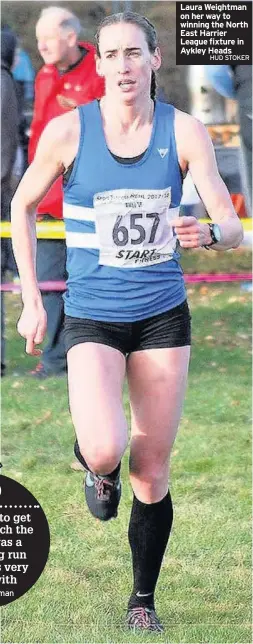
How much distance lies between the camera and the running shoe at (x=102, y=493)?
4168mm

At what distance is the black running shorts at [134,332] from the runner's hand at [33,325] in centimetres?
12

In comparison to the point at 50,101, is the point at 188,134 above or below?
above

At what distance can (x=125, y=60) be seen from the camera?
404cm

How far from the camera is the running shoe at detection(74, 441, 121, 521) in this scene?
13.7 ft

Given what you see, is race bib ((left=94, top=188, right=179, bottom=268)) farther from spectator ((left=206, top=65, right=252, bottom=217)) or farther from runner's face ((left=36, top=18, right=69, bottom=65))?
spectator ((left=206, top=65, right=252, bottom=217))

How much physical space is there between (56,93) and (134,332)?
14.8ft

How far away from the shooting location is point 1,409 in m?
7.76

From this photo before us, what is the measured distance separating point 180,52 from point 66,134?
62.5 inches

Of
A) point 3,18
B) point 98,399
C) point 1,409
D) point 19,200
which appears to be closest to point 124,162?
point 19,200

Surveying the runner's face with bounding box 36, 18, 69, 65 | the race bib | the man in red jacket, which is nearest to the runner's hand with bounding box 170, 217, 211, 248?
the race bib

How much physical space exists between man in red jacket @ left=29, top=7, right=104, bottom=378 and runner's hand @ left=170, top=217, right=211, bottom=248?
176 inches

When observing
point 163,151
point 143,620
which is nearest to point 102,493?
point 143,620

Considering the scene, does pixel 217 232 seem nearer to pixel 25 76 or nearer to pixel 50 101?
pixel 50 101

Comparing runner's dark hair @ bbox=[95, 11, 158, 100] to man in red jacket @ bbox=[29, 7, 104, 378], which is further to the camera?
man in red jacket @ bbox=[29, 7, 104, 378]
